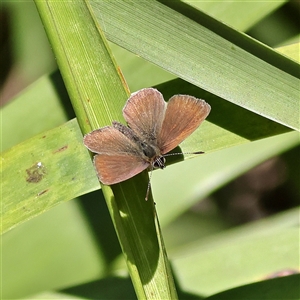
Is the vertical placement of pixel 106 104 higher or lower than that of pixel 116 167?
higher

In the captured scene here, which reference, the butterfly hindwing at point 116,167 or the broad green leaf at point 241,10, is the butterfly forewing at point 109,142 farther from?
the broad green leaf at point 241,10

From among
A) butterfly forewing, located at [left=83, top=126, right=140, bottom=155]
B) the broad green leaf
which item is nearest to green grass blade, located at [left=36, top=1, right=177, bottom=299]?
butterfly forewing, located at [left=83, top=126, right=140, bottom=155]

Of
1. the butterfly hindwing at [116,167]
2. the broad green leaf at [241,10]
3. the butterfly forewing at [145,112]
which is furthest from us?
the broad green leaf at [241,10]

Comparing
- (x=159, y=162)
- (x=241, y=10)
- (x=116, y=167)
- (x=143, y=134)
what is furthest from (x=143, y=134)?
(x=241, y=10)

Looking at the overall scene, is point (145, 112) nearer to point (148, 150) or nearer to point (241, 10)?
point (148, 150)

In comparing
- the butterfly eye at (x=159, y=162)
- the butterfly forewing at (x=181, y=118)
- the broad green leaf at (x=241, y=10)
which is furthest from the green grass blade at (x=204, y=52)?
the broad green leaf at (x=241, y=10)

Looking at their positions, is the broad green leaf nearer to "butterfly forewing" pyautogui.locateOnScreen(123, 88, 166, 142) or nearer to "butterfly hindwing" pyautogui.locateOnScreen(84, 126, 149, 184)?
"butterfly forewing" pyautogui.locateOnScreen(123, 88, 166, 142)

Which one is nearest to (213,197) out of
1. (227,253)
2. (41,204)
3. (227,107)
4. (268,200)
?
(268,200)
